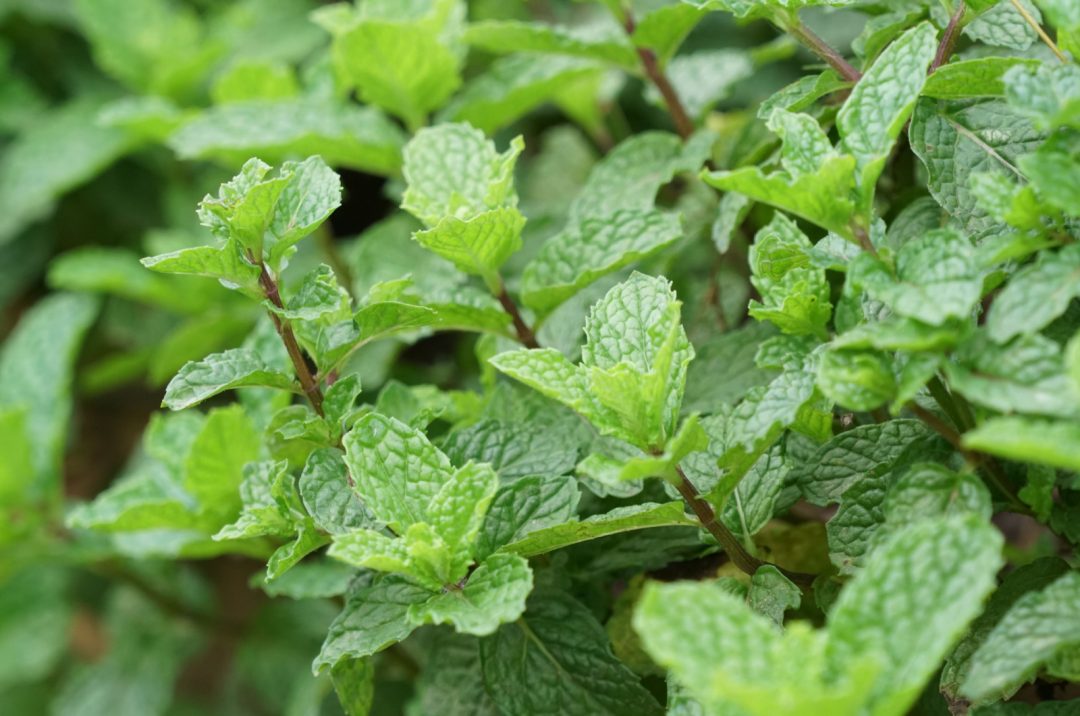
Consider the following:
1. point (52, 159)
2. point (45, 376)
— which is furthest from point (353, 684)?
point (52, 159)

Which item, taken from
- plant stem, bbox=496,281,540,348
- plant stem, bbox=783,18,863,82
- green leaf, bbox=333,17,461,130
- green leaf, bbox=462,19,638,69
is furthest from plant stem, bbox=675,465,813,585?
green leaf, bbox=333,17,461,130

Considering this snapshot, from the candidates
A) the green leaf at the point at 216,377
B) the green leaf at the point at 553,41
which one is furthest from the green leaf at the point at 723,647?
the green leaf at the point at 553,41

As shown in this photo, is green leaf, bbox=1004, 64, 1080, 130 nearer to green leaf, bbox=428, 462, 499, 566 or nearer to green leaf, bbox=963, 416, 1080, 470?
green leaf, bbox=963, 416, 1080, 470

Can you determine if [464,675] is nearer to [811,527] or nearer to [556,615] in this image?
[556,615]

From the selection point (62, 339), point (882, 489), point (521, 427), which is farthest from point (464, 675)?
point (62, 339)

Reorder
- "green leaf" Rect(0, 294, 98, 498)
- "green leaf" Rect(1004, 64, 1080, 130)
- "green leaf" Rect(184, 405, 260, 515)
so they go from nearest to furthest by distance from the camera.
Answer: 1. "green leaf" Rect(1004, 64, 1080, 130)
2. "green leaf" Rect(184, 405, 260, 515)
3. "green leaf" Rect(0, 294, 98, 498)

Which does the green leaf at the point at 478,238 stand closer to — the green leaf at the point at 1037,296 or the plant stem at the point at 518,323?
the plant stem at the point at 518,323

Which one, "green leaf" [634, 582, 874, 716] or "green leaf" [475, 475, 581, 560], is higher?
"green leaf" [634, 582, 874, 716]
